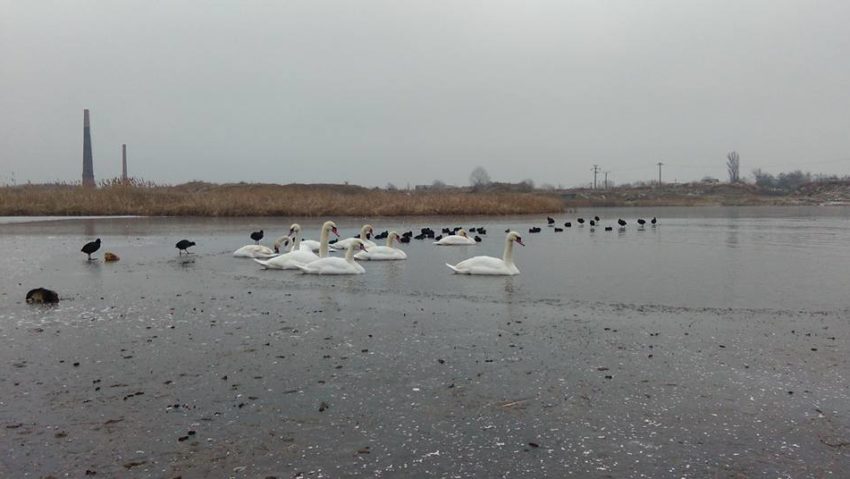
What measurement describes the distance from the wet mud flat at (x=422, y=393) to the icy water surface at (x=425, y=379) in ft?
0.07

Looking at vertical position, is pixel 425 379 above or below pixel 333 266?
below

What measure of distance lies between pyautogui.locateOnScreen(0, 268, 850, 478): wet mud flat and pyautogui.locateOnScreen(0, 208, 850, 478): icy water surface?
2 cm

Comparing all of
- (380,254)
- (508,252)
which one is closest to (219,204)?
(380,254)

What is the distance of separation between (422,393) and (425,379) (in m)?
0.37

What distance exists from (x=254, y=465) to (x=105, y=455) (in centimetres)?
94

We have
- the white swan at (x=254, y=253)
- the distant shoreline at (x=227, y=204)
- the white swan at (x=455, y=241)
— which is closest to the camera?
the white swan at (x=254, y=253)

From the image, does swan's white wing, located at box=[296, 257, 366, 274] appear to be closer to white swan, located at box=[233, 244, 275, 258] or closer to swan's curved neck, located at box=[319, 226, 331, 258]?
swan's curved neck, located at box=[319, 226, 331, 258]

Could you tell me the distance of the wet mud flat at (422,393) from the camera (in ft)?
13.2

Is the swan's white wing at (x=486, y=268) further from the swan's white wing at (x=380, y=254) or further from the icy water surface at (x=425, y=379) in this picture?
the swan's white wing at (x=380, y=254)

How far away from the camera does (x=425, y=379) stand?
5.59 m

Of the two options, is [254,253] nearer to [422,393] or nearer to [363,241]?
[363,241]

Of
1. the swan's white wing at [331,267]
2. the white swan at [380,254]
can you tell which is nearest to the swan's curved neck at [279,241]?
the white swan at [380,254]

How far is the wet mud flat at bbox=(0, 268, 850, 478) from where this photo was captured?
13.2 ft

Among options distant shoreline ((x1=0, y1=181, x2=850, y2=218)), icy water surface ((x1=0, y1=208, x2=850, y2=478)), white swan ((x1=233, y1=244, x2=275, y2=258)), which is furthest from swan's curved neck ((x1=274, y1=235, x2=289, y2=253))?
distant shoreline ((x1=0, y1=181, x2=850, y2=218))
